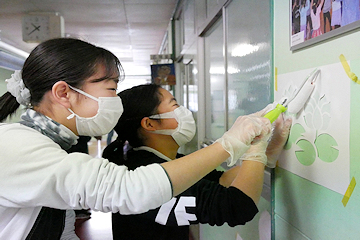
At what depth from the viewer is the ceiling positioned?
3.85 meters

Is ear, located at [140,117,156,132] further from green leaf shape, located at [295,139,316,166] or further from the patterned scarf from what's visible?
green leaf shape, located at [295,139,316,166]

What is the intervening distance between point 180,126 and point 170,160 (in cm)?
17

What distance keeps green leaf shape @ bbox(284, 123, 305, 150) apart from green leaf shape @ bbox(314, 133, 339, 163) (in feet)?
0.27

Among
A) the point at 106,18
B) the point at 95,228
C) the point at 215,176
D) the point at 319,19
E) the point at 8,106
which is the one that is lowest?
the point at 95,228

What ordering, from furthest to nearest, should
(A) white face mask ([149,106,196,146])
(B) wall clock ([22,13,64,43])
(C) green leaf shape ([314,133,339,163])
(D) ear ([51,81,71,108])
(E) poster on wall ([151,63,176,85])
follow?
(B) wall clock ([22,13,64,43]), (E) poster on wall ([151,63,176,85]), (A) white face mask ([149,106,196,146]), (D) ear ([51,81,71,108]), (C) green leaf shape ([314,133,339,163])

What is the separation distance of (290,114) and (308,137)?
0.12 metres

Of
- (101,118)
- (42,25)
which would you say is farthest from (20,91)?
(42,25)

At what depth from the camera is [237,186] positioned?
0.99 m

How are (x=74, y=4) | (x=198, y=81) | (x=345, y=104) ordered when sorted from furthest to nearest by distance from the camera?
(x=74, y=4), (x=198, y=81), (x=345, y=104)

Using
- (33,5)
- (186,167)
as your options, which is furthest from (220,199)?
(33,5)

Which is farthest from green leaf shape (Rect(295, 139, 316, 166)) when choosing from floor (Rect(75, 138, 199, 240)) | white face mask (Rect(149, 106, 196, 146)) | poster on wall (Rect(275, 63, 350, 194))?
floor (Rect(75, 138, 199, 240))

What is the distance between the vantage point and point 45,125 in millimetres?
893

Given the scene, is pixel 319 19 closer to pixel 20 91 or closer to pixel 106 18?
pixel 20 91

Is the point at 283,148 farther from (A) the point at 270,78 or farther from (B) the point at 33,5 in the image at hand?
(B) the point at 33,5
